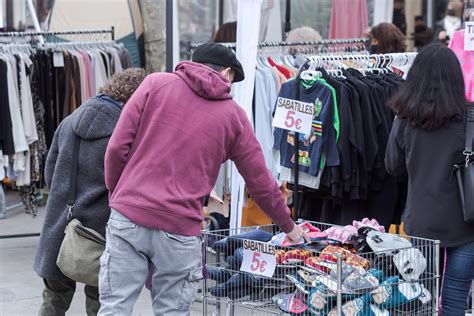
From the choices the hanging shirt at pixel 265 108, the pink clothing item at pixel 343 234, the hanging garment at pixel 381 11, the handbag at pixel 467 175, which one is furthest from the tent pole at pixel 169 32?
the hanging garment at pixel 381 11

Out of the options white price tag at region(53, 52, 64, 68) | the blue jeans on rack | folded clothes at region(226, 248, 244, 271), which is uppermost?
white price tag at region(53, 52, 64, 68)

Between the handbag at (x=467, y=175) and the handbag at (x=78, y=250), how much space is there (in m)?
1.96

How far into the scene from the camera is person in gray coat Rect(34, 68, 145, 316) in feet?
17.1

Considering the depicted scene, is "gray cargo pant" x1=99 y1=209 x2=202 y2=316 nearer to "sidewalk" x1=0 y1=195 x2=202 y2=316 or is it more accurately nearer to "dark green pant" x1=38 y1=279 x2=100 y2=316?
"dark green pant" x1=38 y1=279 x2=100 y2=316

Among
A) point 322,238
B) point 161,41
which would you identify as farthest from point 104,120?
point 161,41

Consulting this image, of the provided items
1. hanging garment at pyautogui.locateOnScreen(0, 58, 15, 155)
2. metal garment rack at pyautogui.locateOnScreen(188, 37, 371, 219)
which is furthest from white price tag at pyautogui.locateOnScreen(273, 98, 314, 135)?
hanging garment at pyautogui.locateOnScreen(0, 58, 15, 155)

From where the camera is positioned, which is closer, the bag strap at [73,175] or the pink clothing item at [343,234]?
the pink clothing item at [343,234]

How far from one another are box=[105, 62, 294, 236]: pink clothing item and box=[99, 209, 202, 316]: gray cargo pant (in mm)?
61

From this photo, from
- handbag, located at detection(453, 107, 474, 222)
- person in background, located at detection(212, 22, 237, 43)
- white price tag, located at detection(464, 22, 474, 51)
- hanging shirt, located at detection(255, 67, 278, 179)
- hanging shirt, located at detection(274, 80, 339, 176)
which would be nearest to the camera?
handbag, located at detection(453, 107, 474, 222)

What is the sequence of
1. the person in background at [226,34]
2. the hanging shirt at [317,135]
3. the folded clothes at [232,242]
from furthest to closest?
the person in background at [226,34], the hanging shirt at [317,135], the folded clothes at [232,242]

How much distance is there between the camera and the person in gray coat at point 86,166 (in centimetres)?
520

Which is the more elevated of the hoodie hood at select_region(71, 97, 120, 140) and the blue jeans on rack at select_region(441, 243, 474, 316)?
the hoodie hood at select_region(71, 97, 120, 140)

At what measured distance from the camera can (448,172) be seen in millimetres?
4902

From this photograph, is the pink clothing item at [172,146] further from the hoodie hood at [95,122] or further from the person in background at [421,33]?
the person in background at [421,33]
